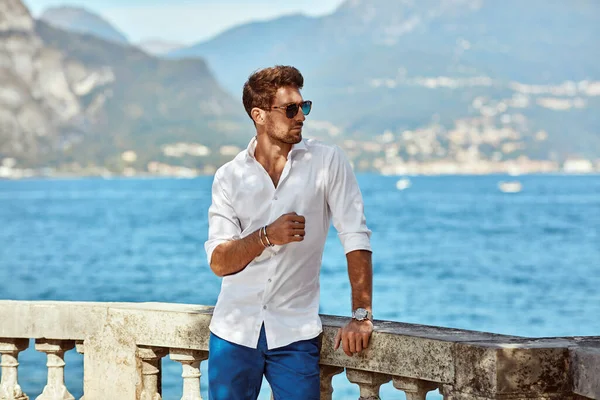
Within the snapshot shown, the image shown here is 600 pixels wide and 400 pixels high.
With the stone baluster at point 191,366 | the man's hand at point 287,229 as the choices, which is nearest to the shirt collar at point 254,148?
the man's hand at point 287,229

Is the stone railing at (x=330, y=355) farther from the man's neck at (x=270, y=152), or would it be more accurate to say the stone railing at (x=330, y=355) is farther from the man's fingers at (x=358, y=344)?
the man's neck at (x=270, y=152)

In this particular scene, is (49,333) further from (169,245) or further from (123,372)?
(169,245)

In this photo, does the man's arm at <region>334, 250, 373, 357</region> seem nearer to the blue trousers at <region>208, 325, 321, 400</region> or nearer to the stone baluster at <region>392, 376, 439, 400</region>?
the blue trousers at <region>208, 325, 321, 400</region>

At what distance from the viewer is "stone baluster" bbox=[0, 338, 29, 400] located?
538 cm

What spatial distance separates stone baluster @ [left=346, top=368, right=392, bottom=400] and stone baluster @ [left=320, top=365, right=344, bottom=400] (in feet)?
0.28

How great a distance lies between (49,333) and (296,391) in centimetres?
190

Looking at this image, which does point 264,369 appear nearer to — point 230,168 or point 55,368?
point 230,168

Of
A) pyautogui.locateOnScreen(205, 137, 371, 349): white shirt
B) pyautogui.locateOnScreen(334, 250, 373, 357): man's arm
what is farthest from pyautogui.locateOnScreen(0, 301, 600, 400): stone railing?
pyautogui.locateOnScreen(205, 137, 371, 349): white shirt

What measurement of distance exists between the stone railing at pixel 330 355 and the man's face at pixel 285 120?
2.97 ft

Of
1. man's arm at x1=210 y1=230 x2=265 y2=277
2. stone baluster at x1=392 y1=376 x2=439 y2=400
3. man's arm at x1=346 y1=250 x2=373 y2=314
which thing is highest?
man's arm at x1=210 y1=230 x2=265 y2=277

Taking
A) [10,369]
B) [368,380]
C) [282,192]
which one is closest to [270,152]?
[282,192]

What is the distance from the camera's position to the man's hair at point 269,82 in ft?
13.3

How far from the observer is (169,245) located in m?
77.4

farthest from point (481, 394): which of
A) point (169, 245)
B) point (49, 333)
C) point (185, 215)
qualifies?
point (185, 215)
